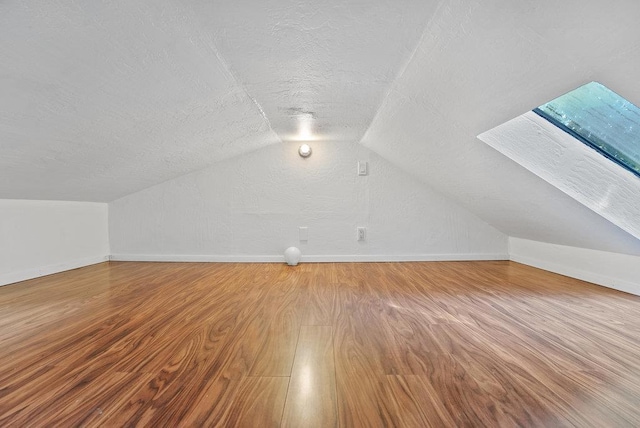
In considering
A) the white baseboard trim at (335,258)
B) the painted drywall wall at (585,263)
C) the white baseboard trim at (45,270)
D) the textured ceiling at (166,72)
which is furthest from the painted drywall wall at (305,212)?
the textured ceiling at (166,72)

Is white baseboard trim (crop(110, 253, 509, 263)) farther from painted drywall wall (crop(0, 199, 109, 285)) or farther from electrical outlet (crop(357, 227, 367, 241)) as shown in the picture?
painted drywall wall (crop(0, 199, 109, 285))

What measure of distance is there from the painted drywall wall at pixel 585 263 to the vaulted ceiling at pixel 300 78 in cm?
15

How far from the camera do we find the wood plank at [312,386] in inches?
31.1

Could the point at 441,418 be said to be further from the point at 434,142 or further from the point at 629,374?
the point at 434,142

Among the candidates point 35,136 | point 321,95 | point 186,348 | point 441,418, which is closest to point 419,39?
point 321,95

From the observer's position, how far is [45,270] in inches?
107

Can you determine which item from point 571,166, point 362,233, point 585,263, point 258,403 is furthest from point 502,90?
point 362,233

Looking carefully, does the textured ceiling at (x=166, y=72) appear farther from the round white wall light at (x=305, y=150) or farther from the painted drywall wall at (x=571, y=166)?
the painted drywall wall at (x=571, y=166)

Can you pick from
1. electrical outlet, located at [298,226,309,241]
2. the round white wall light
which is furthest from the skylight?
electrical outlet, located at [298,226,309,241]

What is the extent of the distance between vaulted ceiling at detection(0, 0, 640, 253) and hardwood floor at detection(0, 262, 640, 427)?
0.90 meters

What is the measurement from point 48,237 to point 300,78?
106 inches

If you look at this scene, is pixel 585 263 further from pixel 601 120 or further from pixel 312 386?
pixel 312 386

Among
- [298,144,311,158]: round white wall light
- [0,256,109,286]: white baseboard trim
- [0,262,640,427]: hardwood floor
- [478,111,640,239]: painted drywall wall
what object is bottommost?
[0,256,109,286]: white baseboard trim

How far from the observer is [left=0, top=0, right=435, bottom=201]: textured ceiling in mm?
1155
